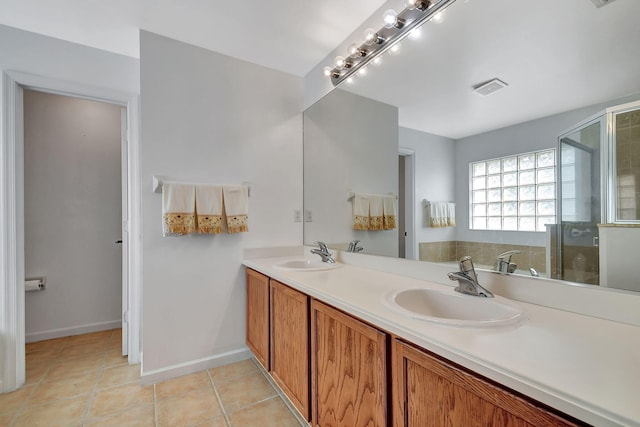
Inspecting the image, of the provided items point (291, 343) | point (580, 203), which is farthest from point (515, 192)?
point (291, 343)

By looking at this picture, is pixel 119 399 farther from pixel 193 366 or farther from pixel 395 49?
pixel 395 49

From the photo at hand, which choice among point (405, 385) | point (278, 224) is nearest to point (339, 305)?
point (405, 385)

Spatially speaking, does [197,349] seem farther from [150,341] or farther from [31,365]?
[31,365]

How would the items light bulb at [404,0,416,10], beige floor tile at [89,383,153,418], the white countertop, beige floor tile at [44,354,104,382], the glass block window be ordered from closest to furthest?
the white countertop < the glass block window < light bulb at [404,0,416,10] < beige floor tile at [89,383,153,418] < beige floor tile at [44,354,104,382]

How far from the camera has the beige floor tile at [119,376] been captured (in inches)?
73.5

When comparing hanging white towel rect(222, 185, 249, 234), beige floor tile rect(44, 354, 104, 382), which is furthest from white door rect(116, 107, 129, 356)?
hanging white towel rect(222, 185, 249, 234)

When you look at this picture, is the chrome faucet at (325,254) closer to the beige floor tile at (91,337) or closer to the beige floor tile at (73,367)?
the beige floor tile at (73,367)

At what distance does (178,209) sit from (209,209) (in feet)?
0.65

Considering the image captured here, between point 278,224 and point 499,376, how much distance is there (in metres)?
1.92

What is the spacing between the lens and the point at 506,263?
3.74 feet

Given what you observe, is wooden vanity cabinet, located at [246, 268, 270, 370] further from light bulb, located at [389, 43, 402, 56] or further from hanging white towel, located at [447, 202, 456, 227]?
light bulb, located at [389, 43, 402, 56]

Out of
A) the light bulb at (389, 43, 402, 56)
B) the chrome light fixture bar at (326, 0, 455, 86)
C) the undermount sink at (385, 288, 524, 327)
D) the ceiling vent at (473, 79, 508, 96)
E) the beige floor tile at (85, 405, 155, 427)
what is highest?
the chrome light fixture bar at (326, 0, 455, 86)

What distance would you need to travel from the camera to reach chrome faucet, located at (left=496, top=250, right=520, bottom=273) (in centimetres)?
113

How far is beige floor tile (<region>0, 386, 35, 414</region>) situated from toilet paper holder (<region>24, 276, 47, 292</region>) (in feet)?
3.17
